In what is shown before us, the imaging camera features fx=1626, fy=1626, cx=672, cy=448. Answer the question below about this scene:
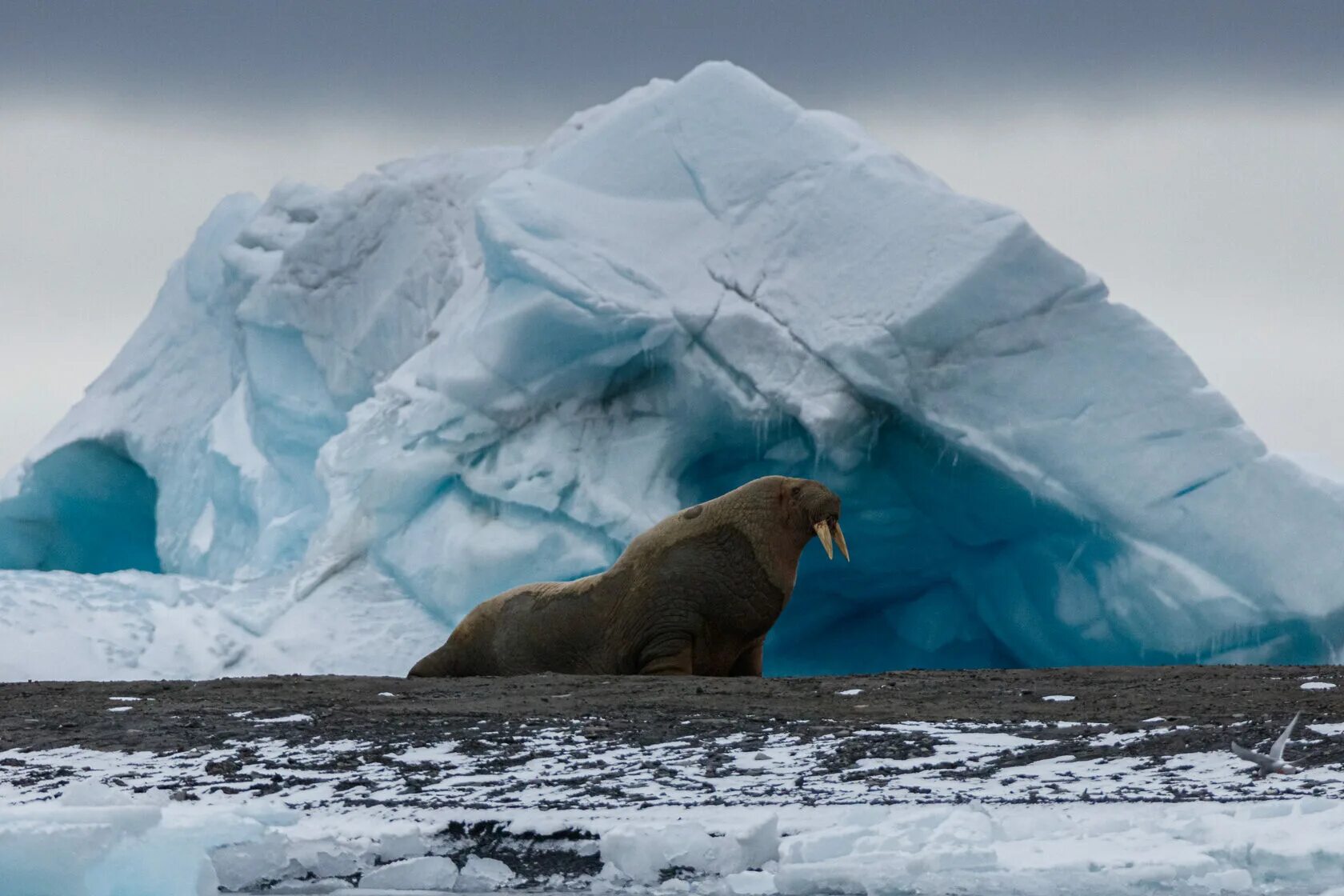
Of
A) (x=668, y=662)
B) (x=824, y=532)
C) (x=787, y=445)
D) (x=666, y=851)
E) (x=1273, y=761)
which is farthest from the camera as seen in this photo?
(x=787, y=445)

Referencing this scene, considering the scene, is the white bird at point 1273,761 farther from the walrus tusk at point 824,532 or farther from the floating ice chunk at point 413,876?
the walrus tusk at point 824,532

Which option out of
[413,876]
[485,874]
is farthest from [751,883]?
[413,876]

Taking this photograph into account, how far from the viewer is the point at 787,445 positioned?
34.9 ft

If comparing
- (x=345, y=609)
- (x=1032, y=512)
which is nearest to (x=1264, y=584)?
(x=1032, y=512)

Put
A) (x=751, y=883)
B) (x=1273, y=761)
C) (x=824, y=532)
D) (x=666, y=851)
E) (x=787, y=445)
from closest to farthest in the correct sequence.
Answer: (x=751, y=883) → (x=666, y=851) → (x=1273, y=761) → (x=824, y=532) → (x=787, y=445)

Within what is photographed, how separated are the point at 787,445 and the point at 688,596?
334 cm

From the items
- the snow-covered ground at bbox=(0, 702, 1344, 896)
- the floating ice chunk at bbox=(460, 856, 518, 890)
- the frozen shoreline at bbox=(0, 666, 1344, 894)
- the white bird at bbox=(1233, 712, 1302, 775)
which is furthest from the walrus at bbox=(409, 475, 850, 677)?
the floating ice chunk at bbox=(460, 856, 518, 890)

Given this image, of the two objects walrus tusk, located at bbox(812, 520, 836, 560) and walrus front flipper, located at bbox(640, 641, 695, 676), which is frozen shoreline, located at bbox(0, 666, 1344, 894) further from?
walrus tusk, located at bbox(812, 520, 836, 560)

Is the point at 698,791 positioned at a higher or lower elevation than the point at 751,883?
higher

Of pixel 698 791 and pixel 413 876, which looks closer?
pixel 413 876

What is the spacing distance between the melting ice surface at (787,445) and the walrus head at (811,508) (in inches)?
100

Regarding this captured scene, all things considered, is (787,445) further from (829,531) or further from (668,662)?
(668,662)

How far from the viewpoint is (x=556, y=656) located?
25.3 feet

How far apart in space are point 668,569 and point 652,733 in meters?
2.65
